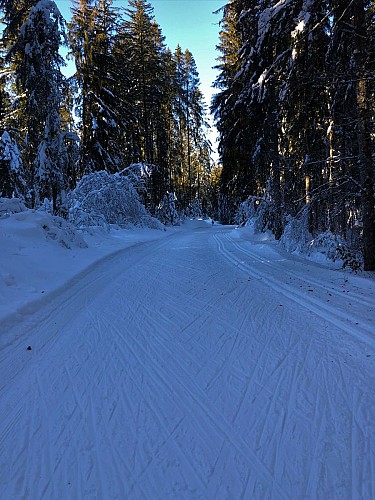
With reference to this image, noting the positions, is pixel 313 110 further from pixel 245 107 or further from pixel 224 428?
pixel 224 428

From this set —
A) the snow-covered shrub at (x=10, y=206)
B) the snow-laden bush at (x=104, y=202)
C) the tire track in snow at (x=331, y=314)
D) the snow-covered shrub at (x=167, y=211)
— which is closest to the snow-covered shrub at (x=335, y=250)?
the tire track in snow at (x=331, y=314)

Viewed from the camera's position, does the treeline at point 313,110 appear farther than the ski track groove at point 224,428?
Yes

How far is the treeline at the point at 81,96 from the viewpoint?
38.9 feet

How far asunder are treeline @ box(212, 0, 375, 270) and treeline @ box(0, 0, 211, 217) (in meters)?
7.08

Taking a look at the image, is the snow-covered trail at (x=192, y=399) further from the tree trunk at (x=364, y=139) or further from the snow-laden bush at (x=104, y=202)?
the snow-laden bush at (x=104, y=202)

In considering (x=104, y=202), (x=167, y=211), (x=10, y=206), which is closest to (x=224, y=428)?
(x=10, y=206)

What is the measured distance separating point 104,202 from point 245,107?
324 inches

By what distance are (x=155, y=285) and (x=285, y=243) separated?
5635 mm

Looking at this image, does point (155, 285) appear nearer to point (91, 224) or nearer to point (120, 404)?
point (120, 404)

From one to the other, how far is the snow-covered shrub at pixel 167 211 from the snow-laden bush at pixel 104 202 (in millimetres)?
7685

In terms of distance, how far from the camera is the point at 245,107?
595 inches

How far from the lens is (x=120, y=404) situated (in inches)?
97.9

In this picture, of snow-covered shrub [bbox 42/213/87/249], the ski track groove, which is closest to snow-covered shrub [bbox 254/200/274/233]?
snow-covered shrub [bbox 42/213/87/249]

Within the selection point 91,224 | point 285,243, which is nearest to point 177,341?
point 285,243
